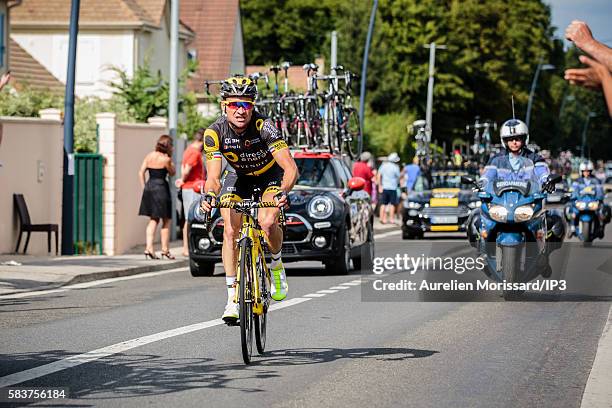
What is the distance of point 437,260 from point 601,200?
922 cm

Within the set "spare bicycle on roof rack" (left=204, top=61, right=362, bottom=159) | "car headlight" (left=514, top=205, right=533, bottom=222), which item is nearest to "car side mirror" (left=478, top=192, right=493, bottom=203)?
"car headlight" (left=514, top=205, right=533, bottom=222)

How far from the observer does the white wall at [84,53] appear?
5959cm

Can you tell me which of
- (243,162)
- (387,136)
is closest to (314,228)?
(243,162)

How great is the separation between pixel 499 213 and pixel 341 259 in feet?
14.5

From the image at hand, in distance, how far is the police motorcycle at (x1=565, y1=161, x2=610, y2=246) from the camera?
30.0m

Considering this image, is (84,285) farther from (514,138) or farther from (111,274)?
(514,138)

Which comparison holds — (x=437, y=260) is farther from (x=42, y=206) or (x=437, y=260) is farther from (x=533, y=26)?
(x=533, y=26)

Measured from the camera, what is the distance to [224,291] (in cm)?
1722

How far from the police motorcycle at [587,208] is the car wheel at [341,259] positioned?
11.1 meters

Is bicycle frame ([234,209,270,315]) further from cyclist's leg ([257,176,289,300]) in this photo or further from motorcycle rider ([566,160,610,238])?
motorcycle rider ([566,160,610,238])

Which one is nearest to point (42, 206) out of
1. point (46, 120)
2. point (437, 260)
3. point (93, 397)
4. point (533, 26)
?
point (46, 120)

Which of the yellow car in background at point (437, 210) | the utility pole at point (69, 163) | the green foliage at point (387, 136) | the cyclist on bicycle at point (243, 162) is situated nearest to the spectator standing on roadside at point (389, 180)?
the yellow car in background at point (437, 210)

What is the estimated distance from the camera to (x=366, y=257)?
2225 cm

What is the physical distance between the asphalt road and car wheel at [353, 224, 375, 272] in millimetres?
4843
